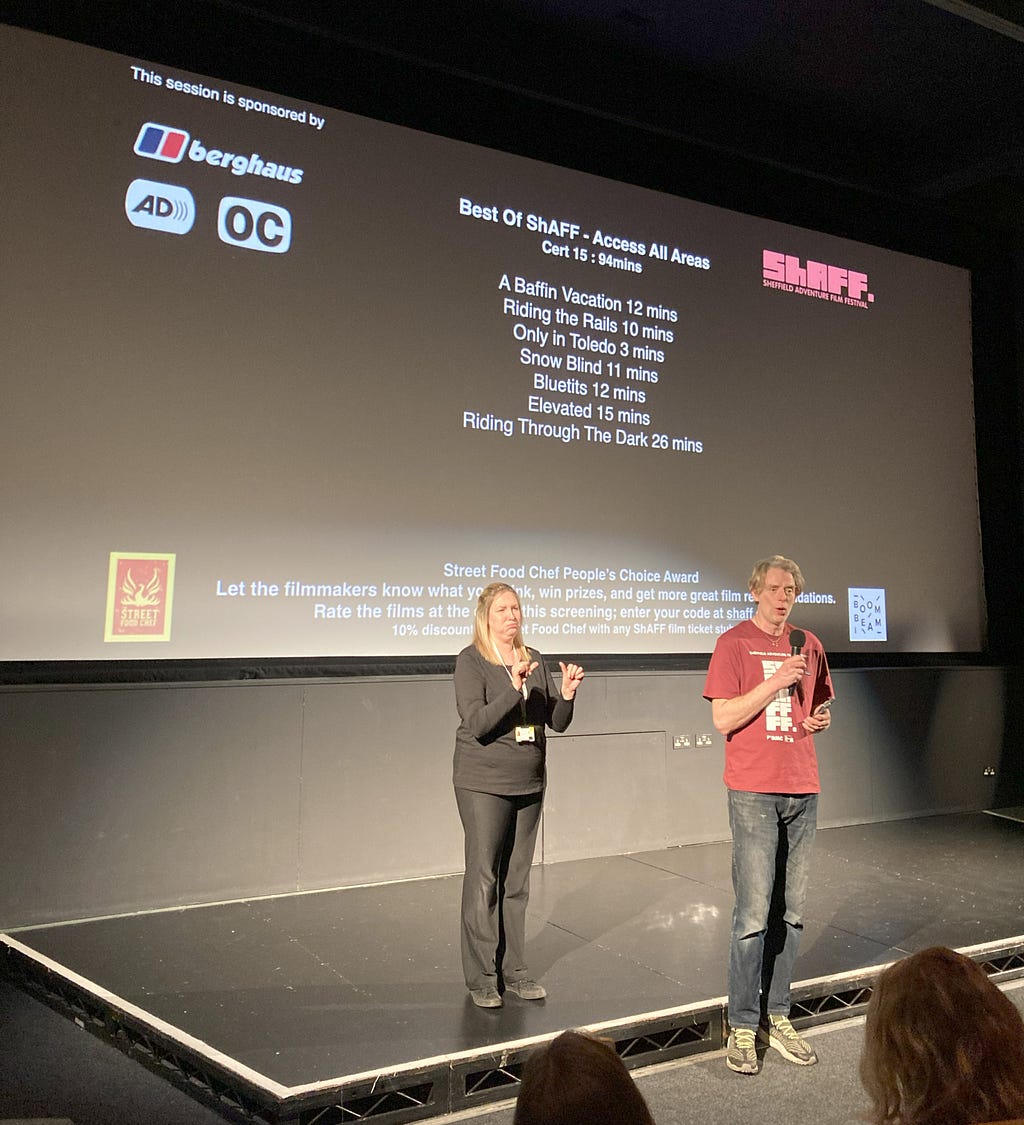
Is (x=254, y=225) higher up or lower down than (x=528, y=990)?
higher up

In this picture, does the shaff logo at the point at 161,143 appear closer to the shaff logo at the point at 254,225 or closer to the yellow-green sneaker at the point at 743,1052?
the shaff logo at the point at 254,225

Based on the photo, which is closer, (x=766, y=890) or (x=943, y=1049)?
(x=943, y=1049)

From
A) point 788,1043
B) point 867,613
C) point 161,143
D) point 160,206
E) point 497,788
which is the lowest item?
point 788,1043

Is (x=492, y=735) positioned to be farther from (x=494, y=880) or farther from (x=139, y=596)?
(x=139, y=596)

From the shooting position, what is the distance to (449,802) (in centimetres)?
454

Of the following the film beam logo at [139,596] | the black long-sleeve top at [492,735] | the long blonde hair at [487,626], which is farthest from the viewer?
the film beam logo at [139,596]

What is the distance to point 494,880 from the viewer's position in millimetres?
2977

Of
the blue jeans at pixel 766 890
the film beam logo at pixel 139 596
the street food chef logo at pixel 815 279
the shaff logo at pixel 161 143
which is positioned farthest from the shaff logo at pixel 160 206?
the street food chef logo at pixel 815 279

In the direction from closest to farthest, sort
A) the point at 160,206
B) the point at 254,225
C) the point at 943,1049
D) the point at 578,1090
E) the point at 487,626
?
the point at 578,1090
the point at 943,1049
the point at 487,626
the point at 160,206
the point at 254,225

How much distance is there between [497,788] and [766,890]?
30.6 inches

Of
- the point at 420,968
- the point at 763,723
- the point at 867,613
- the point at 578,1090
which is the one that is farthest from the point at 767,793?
the point at 867,613

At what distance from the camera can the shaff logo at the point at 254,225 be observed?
421 cm

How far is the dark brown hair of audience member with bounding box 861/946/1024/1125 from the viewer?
3.18 feet

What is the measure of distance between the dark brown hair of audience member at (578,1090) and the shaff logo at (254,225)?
3913 millimetres
